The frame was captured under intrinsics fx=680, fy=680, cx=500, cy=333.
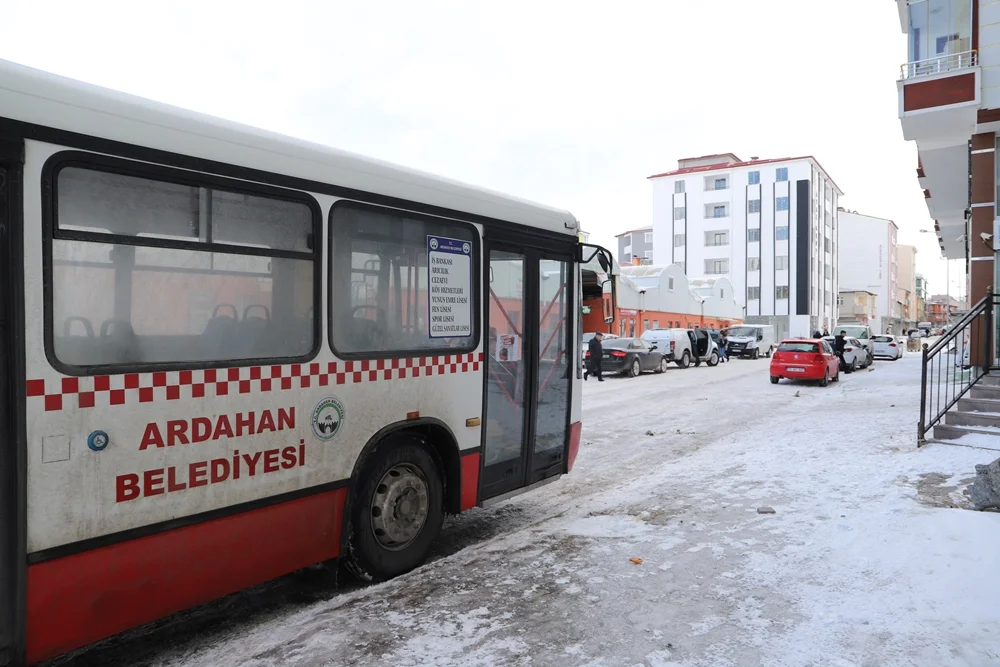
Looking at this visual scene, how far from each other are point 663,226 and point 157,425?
248 ft

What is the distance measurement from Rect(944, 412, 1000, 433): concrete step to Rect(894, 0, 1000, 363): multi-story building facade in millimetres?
4477

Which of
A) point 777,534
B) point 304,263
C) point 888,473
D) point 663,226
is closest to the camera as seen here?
point 304,263

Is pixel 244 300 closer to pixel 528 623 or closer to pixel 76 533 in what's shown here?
pixel 76 533

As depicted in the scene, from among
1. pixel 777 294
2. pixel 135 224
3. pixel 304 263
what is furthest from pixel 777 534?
pixel 777 294

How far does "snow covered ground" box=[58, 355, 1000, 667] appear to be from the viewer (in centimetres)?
369

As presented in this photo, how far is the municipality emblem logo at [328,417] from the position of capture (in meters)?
4.30

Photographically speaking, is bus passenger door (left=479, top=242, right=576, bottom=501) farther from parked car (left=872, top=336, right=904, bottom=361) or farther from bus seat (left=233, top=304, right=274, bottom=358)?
parked car (left=872, top=336, right=904, bottom=361)

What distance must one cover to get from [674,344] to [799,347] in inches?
293

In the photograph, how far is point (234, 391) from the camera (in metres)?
3.83

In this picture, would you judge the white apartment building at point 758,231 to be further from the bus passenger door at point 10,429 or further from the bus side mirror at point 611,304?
the bus passenger door at point 10,429

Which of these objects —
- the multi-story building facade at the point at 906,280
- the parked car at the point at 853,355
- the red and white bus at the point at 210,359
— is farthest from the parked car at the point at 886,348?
the multi-story building facade at the point at 906,280

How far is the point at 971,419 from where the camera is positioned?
30.5 feet

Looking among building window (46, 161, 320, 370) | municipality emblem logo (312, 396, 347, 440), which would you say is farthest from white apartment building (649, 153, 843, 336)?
building window (46, 161, 320, 370)

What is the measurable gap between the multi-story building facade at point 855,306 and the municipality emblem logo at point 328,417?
297 ft
